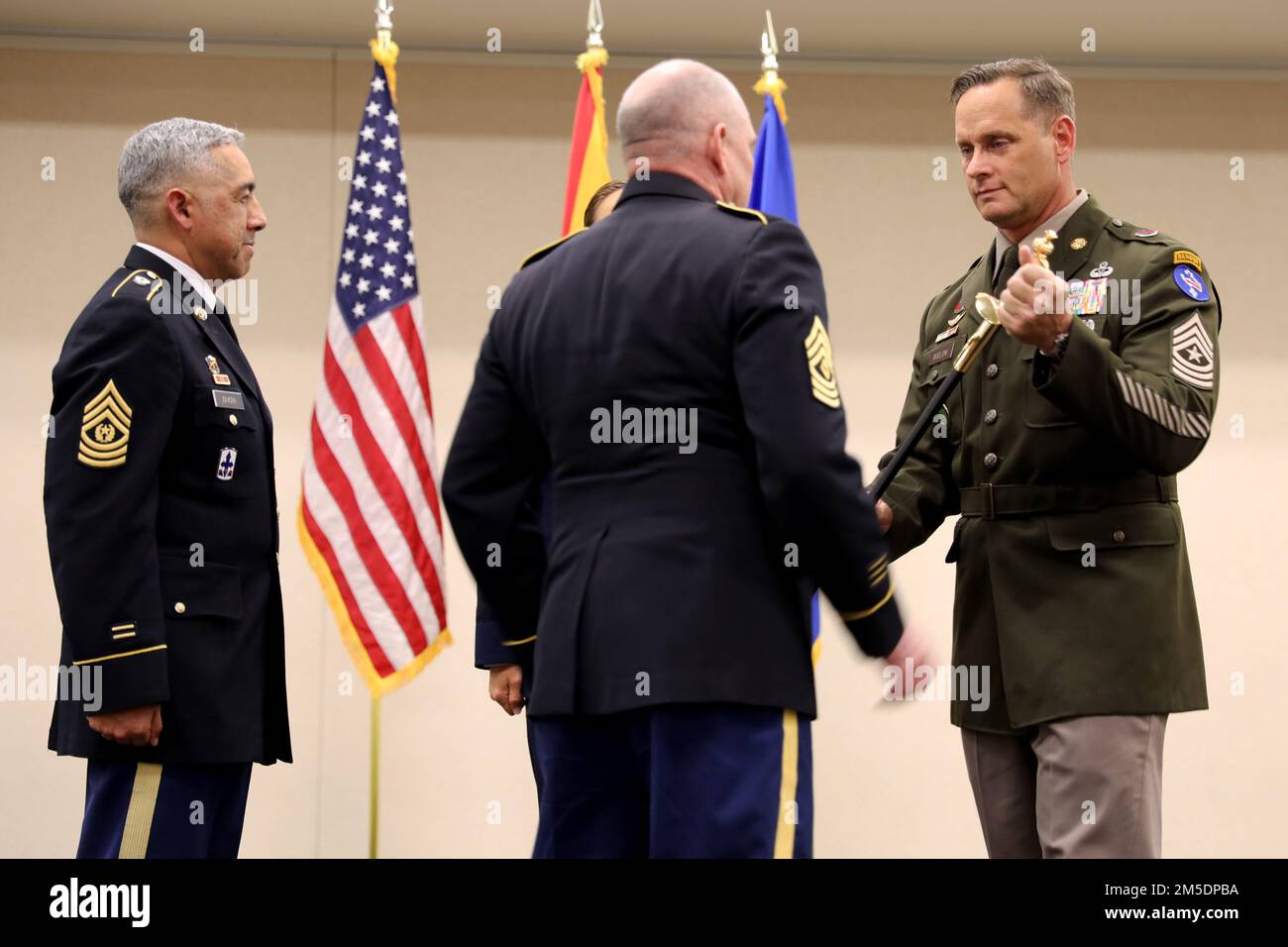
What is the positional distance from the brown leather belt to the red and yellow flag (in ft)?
6.50

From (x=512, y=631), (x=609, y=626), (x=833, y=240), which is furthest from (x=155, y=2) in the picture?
(x=609, y=626)

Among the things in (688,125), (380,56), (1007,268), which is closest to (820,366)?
(688,125)

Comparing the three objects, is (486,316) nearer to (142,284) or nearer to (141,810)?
(142,284)

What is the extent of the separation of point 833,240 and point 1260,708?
2.18 metres

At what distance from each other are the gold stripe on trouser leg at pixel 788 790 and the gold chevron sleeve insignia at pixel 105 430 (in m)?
1.18

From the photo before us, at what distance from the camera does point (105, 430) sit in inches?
90.4

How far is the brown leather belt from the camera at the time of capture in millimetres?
2322

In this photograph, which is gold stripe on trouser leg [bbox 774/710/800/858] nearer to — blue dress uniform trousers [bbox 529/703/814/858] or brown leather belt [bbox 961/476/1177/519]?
blue dress uniform trousers [bbox 529/703/814/858]

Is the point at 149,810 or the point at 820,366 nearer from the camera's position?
the point at 820,366

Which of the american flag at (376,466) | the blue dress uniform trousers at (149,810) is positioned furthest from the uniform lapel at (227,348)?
the american flag at (376,466)

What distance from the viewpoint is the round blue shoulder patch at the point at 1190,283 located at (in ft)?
7.68

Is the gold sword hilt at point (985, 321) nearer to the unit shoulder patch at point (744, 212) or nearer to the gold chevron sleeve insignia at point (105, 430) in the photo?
the unit shoulder patch at point (744, 212)

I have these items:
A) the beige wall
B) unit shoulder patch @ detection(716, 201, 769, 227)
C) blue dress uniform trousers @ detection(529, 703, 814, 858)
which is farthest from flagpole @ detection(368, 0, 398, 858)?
unit shoulder patch @ detection(716, 201, 769, 227)

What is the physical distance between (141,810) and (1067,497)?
5.13 feet
